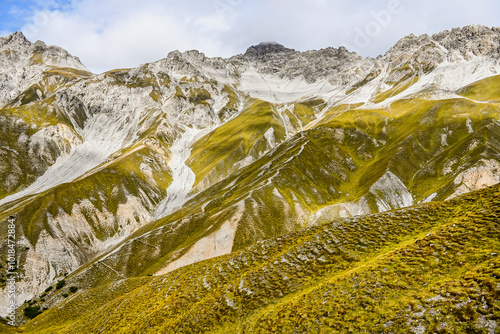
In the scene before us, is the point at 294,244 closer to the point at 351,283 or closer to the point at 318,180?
the point at 351,283

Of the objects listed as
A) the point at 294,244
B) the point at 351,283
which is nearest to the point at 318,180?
the point at 294,244

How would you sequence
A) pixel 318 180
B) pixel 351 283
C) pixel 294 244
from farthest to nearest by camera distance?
1. pixel 318 180
2. pixel 294 244
3. pixel 351 283

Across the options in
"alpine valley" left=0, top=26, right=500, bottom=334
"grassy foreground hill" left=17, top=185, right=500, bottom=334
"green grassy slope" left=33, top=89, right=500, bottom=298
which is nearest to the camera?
"grassy foreground hill" left=17, top=185, right=500, bottom=334

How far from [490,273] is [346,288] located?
25.7ft

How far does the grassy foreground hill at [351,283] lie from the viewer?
44.3 ft

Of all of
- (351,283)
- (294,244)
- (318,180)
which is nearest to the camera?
(351,283)

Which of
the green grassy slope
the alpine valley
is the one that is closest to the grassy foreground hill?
the alpine valley

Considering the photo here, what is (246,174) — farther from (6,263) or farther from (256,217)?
(6,263)

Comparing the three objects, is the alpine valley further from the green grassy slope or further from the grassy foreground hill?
the green grassy slope

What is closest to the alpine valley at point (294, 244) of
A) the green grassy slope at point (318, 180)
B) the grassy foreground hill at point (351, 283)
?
the grassy foreground hill at point (351, 283)

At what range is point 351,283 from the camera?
60.3ft

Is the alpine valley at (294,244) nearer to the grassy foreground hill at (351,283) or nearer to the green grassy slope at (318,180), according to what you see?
the grassy foreground hill at (351,283)

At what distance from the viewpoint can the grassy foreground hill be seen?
13500 millimetres

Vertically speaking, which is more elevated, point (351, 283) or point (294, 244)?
point (294, 244)
